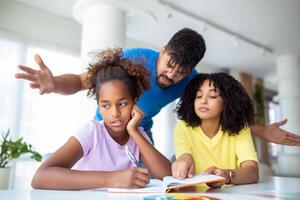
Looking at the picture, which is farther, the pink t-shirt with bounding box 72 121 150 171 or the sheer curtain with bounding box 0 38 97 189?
the sheer curtain with bounding box 0 38 97 189

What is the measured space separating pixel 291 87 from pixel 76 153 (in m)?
2.97

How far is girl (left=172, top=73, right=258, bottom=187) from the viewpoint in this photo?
91 centimetres

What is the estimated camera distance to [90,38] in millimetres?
1943

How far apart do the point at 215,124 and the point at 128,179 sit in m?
0.50

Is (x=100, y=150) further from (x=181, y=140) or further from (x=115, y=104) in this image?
(x=181, y=140)

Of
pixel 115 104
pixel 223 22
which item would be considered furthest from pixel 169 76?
pixel 223 22

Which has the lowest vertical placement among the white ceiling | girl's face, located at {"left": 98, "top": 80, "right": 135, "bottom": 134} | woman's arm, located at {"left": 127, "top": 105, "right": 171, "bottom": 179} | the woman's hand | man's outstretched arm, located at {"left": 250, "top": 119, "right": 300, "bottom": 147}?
woman's arm, located at {"left": 127, "top": 105, "right": 171, "bottom": 179}

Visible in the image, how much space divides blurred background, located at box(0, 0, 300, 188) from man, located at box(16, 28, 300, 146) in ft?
2.48

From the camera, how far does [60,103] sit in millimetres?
2357

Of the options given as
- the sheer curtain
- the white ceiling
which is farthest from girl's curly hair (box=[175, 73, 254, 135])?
the sheer curtain

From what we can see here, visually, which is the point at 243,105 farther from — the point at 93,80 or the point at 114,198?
the point at 114,198

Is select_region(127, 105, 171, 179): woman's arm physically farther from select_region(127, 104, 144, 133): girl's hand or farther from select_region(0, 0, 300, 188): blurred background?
select_region(0, 0, 300, 188): blurred background

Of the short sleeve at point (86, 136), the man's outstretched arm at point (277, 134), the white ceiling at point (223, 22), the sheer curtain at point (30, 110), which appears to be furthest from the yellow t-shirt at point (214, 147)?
the sheer curtain at point (30, 110)

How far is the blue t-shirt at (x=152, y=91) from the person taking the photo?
3.42 ft
